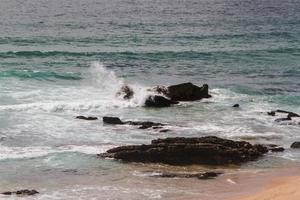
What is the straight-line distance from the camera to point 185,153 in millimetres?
26906

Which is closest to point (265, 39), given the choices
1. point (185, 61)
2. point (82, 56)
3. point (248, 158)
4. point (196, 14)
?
point (185, 61)

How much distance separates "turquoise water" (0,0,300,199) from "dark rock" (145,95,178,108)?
594 mm

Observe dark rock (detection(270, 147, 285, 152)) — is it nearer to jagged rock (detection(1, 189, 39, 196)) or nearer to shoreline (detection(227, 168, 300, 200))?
shoreline (detection(227, 168, 300, 200))

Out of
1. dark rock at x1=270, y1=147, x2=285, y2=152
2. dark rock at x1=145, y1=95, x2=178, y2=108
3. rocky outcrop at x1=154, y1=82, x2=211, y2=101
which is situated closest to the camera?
dark rock at x1=270, y1=147, x2=285, y2=152

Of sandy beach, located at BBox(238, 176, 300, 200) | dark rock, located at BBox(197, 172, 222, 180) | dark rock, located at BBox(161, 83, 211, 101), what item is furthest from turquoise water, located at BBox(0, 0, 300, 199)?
sandy beach, located at BBox(238, 176, 300, 200)

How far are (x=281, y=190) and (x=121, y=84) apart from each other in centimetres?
2444

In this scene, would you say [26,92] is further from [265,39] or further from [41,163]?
[265,39]

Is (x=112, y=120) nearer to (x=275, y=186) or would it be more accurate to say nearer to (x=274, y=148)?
(x=274, y=148)

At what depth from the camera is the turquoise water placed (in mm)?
25859

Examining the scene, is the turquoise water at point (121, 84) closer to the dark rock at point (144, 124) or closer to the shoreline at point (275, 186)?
the dark rock at point (144, 124)

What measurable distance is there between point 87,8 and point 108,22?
26.5m

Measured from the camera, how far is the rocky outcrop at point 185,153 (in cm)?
2680

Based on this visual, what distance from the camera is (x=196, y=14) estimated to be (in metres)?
102

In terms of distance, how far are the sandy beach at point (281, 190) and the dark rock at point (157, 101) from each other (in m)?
15.6
